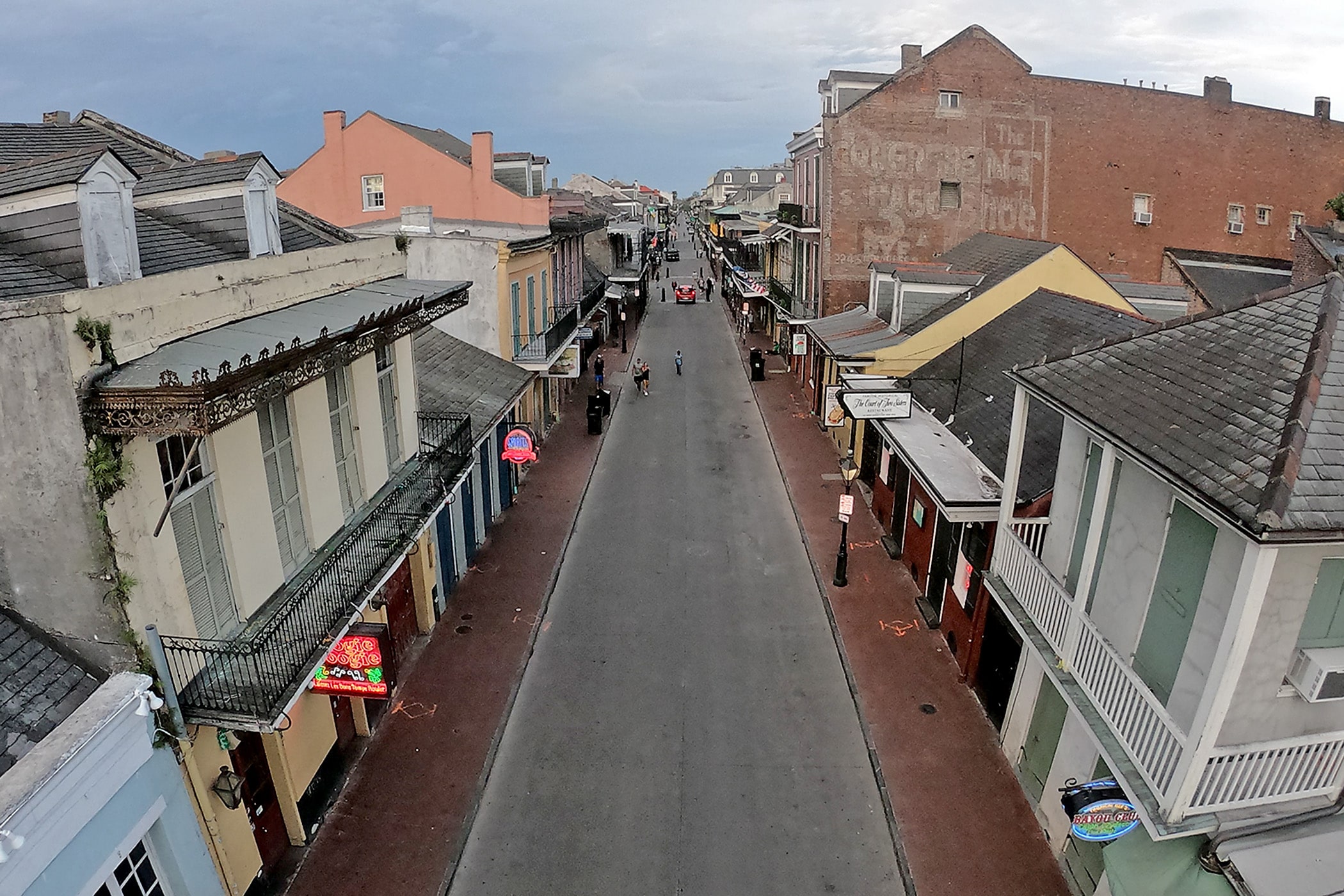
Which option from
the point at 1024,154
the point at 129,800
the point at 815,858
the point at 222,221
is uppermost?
the point at 1024,154

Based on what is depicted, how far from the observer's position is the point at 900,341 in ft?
65.3

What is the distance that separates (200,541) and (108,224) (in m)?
2.87

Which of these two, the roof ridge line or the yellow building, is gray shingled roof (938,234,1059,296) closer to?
the yellow building

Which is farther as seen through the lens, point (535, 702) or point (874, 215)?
point (874, 215)

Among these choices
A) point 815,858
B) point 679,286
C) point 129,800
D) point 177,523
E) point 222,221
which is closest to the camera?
point 129,800

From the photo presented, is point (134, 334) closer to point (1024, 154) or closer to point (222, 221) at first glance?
point (222, 221)

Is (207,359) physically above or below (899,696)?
above

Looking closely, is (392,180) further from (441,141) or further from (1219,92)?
(1219,92)

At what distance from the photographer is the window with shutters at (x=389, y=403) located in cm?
1189

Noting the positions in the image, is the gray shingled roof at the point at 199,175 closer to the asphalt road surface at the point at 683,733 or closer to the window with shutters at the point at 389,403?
the window with shutters at the point at 389,403

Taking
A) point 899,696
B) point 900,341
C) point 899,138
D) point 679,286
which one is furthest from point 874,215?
point 679,286

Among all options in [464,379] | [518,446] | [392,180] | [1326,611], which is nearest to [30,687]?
[1326,611]

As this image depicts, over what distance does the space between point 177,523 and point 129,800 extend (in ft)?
7.39

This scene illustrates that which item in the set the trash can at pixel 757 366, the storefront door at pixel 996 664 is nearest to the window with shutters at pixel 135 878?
the storefront door at pixel 996 664
